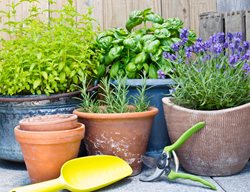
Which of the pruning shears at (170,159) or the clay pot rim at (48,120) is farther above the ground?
the clay pot rim at (48,120)

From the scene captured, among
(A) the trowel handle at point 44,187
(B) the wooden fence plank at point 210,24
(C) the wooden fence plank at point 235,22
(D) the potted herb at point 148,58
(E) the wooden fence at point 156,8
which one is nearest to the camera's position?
(A) the trowel handle at point 44,187

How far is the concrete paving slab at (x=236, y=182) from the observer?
4.91 ft

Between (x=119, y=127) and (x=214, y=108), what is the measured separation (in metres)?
0.37

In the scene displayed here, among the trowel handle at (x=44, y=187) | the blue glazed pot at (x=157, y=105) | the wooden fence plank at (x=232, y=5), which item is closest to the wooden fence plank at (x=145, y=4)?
the wooden fence plank at (x=232, y=5)

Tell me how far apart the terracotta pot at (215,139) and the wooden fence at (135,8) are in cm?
76

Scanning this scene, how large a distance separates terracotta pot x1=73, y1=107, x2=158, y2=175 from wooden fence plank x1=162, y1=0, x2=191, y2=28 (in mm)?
780

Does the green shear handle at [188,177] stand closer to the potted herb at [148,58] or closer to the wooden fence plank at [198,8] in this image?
the potted herb at [148,58]

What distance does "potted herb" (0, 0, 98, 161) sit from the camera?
1768 millimetres

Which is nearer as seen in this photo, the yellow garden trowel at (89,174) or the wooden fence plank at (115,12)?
the yellow garden trowel at (89,174)

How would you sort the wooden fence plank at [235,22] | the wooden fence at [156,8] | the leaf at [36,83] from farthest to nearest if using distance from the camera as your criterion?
1. the wooden fence at [156,8]
2. the wooden fence plank at [235,22]
3. the leaf at [36,83]

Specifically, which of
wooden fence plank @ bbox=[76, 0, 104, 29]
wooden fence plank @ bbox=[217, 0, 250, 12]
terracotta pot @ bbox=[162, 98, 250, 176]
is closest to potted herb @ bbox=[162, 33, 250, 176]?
terracotta pot @ bbox=[162, 98, 250, 176]

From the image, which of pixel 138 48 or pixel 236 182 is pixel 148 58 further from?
pixel 236 182

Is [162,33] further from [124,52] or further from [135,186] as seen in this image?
[135,186]

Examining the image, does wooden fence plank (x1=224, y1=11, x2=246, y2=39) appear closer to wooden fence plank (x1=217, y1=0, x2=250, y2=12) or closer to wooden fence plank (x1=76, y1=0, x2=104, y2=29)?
wooden fence plank (x1=217, y1=0, x2=250, y2=12)
